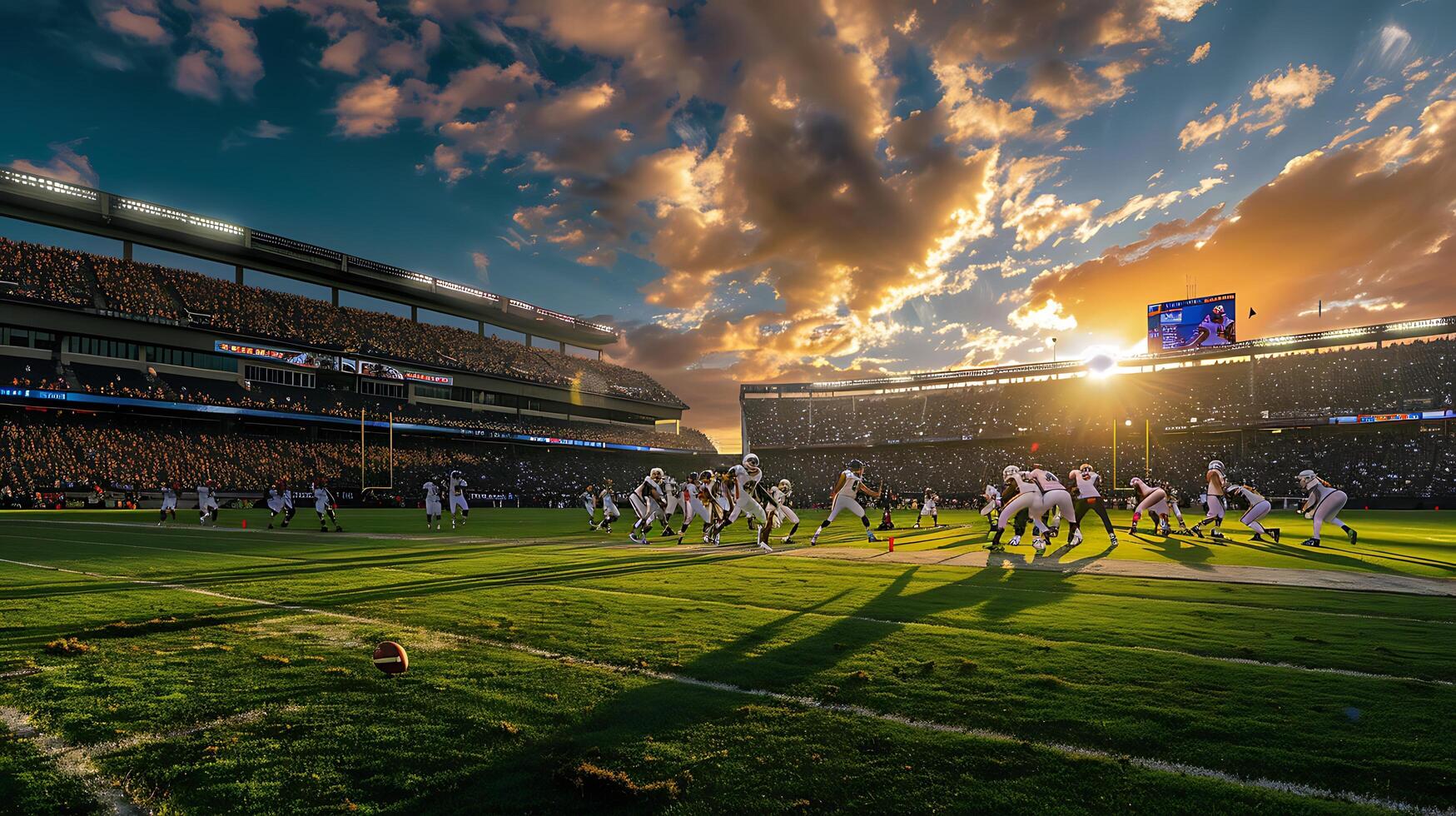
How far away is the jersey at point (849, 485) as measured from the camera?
603 inches

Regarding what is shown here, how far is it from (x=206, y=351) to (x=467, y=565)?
168ft

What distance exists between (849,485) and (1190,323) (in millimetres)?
48946

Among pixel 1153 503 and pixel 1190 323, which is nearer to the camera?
pixel 1153 503

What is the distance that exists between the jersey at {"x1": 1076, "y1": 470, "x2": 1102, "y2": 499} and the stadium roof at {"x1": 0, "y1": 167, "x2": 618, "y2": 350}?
61276mm

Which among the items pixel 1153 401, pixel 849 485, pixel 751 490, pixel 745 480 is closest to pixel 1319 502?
pixel 849 485

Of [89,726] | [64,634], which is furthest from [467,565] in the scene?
[89,726]

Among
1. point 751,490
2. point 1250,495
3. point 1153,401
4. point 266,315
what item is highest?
point 266,315

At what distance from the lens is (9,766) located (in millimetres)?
3496

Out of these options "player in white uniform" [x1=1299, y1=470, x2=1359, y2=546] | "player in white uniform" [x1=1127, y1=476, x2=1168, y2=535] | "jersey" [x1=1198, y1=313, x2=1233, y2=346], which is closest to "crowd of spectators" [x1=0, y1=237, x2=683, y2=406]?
"jersey" [x1=1198, y1=313, x2=1233, y2=346]

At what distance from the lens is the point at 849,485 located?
50.5 ft

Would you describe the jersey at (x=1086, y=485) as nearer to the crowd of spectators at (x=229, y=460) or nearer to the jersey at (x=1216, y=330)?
the crowd of spectators at (x=229, y=460)

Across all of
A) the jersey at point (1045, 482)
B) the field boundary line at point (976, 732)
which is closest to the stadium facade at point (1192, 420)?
the jersey at point (1045, 482)

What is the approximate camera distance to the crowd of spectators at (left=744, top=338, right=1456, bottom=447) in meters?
48.7

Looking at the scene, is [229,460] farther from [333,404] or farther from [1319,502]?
[1319,502]
